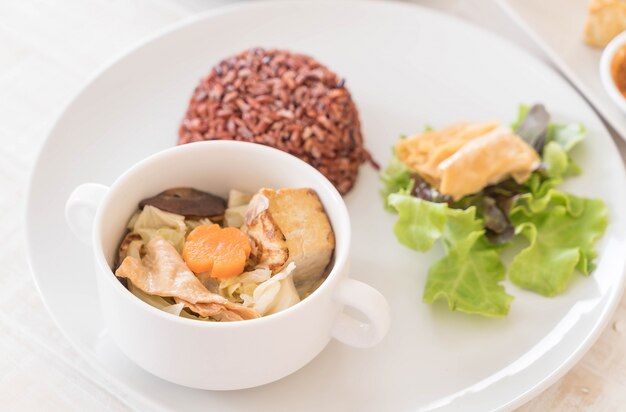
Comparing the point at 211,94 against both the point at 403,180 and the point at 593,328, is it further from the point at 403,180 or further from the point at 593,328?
the point at 593,328

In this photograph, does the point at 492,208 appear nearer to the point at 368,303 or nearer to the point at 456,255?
the point at 456,255

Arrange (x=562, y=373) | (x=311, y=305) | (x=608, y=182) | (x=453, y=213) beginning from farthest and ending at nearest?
1. (x=608, y=182)
2. (x=453, y=213)
3. (x=562, y=373)
4. (x=311, y=305)

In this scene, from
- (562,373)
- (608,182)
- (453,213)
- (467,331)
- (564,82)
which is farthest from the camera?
(564,82)

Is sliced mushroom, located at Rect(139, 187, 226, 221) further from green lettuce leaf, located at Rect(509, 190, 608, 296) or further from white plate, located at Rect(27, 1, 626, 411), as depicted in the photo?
green lettuce leaf, located at Rect(509, 190, 608, 296)

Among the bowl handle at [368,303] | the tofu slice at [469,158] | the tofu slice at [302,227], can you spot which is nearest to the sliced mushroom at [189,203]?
the tofu slice at [302,227]

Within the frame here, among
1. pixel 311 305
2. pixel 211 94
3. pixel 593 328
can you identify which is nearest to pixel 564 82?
pixel 593 328

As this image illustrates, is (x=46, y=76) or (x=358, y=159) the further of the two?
(x=46, y=76)

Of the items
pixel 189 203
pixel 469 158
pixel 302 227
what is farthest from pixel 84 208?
pixel 469 158
